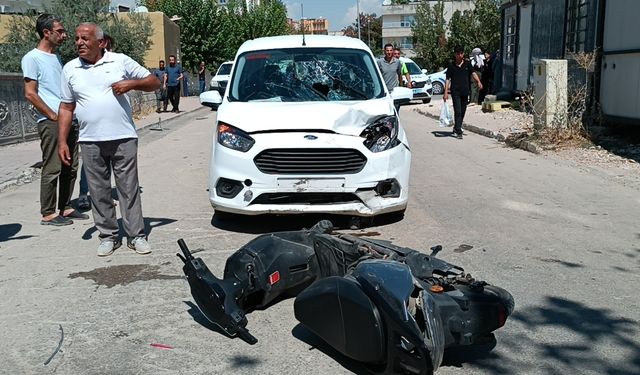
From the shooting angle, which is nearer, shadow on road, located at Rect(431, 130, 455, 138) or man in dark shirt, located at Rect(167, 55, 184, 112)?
shadow on road, located at Rect(431, 130, 455, 138)

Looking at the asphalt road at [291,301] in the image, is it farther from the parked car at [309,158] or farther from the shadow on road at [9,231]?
the parked car at [309,158]

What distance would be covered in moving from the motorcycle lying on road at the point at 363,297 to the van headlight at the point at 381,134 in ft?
5.94

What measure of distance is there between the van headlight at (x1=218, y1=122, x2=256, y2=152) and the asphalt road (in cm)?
88

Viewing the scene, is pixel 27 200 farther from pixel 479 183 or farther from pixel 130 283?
pixel 479 183

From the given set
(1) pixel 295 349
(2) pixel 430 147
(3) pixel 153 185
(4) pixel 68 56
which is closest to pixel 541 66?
(2) pixel 430 147

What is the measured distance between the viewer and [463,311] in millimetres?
3322

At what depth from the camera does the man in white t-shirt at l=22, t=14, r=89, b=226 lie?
6.29 meters

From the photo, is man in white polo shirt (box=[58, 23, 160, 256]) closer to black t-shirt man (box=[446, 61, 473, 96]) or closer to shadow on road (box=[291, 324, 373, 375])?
shadow on road (box=[291, 324, 373, 375])

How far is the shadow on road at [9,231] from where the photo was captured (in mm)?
6254

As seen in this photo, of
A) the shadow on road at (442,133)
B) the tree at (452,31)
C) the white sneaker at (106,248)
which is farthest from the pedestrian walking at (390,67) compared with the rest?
the tree at (452,31)

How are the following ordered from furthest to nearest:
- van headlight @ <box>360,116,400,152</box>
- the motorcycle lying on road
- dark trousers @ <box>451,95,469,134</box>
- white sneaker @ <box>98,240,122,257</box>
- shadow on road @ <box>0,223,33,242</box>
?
dark trousers @ <box>451,95,469,134</box> → shadow on road @ <box>0,223,33,242</box> → van headlight @ <box>360,116,400,152</box> → white sneaker @ <box>98,240,122,257</box> → the motorcycle lying on road

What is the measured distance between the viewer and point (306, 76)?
693cm

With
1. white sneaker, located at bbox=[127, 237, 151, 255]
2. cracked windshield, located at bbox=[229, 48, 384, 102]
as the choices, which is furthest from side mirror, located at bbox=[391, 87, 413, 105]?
white sneaker, located at bbox=[127, 237, 151, 255]

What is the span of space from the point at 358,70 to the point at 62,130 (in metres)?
3.31
